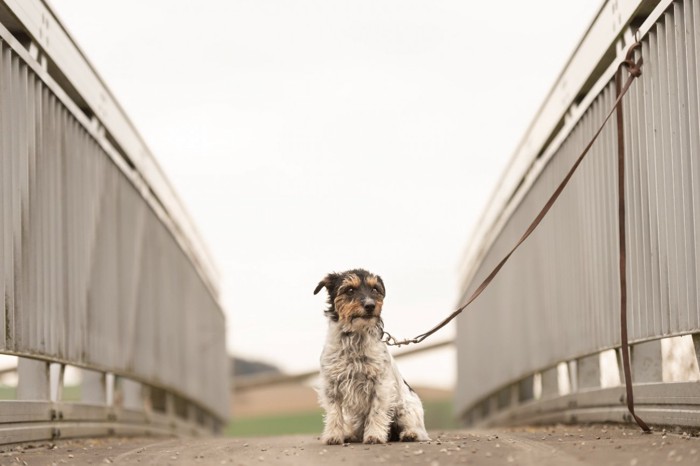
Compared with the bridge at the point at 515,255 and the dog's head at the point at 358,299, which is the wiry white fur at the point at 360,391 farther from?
the bridge at the point at 515,255

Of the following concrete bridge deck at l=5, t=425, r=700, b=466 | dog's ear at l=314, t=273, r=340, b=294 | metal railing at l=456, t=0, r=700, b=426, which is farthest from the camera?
dog's ear at l=314, t=273, r=340, b=294

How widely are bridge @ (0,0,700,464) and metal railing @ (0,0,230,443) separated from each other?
0.10ft

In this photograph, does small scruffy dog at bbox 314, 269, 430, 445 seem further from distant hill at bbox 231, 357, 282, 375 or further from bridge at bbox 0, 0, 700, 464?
distant hill at bbox 231, 357, 282, 375

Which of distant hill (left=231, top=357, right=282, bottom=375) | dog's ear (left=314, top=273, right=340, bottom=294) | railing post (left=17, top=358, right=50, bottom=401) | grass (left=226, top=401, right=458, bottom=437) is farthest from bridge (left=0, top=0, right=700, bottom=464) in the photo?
distant hill (left=231, top=357, right=282, bottom=375)

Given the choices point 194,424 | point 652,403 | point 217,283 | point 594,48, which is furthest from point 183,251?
point 652,403

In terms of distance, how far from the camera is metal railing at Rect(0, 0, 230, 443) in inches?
→ 348

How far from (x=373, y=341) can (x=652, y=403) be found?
2.12 meters

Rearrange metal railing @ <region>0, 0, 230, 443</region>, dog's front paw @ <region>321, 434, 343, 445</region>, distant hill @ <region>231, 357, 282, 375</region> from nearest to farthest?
dog's front paw @ <region>321, 434, 343, 445</region> → metal railing @ <region>0, 0, 230, 443</region> → distant hill @ <region>231, 357, 282, 375</region>

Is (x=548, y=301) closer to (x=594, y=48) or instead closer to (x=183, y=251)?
(x=594, y=48)

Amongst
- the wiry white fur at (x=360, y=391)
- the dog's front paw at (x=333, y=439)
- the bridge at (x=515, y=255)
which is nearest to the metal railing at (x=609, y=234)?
the bridge at (x=515, y=255)

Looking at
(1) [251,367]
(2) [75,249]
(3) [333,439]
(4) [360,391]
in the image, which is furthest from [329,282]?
(1) [251,367]

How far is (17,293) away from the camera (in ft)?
28.7

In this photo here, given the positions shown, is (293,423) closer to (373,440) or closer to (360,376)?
(360,376)

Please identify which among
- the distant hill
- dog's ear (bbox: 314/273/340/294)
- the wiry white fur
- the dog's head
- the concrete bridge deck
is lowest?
the concrete bridge deck
